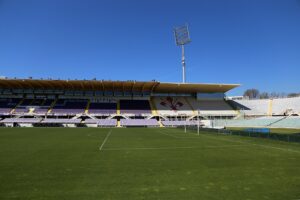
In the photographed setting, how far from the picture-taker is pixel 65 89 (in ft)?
273

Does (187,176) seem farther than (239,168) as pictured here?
No

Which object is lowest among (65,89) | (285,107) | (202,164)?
(202,164)

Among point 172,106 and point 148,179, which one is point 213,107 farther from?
point 148,179

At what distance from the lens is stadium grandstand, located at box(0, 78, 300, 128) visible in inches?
2876

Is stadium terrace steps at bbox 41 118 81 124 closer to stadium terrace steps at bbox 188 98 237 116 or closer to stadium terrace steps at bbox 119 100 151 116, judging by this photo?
stadium terrace steps at bbox 119 100 151 116

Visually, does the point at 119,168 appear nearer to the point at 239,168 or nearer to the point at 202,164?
the point at 202,164

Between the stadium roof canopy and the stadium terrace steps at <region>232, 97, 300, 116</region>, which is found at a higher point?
the stadium roof canopy

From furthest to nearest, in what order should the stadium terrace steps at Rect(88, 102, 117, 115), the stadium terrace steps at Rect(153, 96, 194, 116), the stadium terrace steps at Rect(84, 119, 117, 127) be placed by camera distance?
the stadium terrace steps at Rect(153, 96, 194, 116) < the stadium terrace steps at Rect(88, 102, 117, 115) < the stadium terrace steps at Rect(84, 119, 117, 127)

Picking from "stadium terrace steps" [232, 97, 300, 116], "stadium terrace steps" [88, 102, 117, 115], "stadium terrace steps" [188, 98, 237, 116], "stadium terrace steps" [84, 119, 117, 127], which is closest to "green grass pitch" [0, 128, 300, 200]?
"stadium terrace steps" [84, 119, 117, 127]

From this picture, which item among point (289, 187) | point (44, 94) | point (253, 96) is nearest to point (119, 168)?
point (289, 187)

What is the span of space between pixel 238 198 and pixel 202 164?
5570 mm

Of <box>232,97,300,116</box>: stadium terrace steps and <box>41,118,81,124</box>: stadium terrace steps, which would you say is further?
<box>232,97,300,116</box>: stadium terrace steps

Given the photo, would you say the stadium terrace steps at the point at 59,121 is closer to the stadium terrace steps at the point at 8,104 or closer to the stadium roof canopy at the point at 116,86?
the stadium roof canopy at the point at 116,86

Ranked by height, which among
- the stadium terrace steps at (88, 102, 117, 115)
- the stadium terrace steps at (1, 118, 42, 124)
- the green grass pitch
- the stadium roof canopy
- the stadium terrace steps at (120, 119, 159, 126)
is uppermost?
the stadium roof canopy
